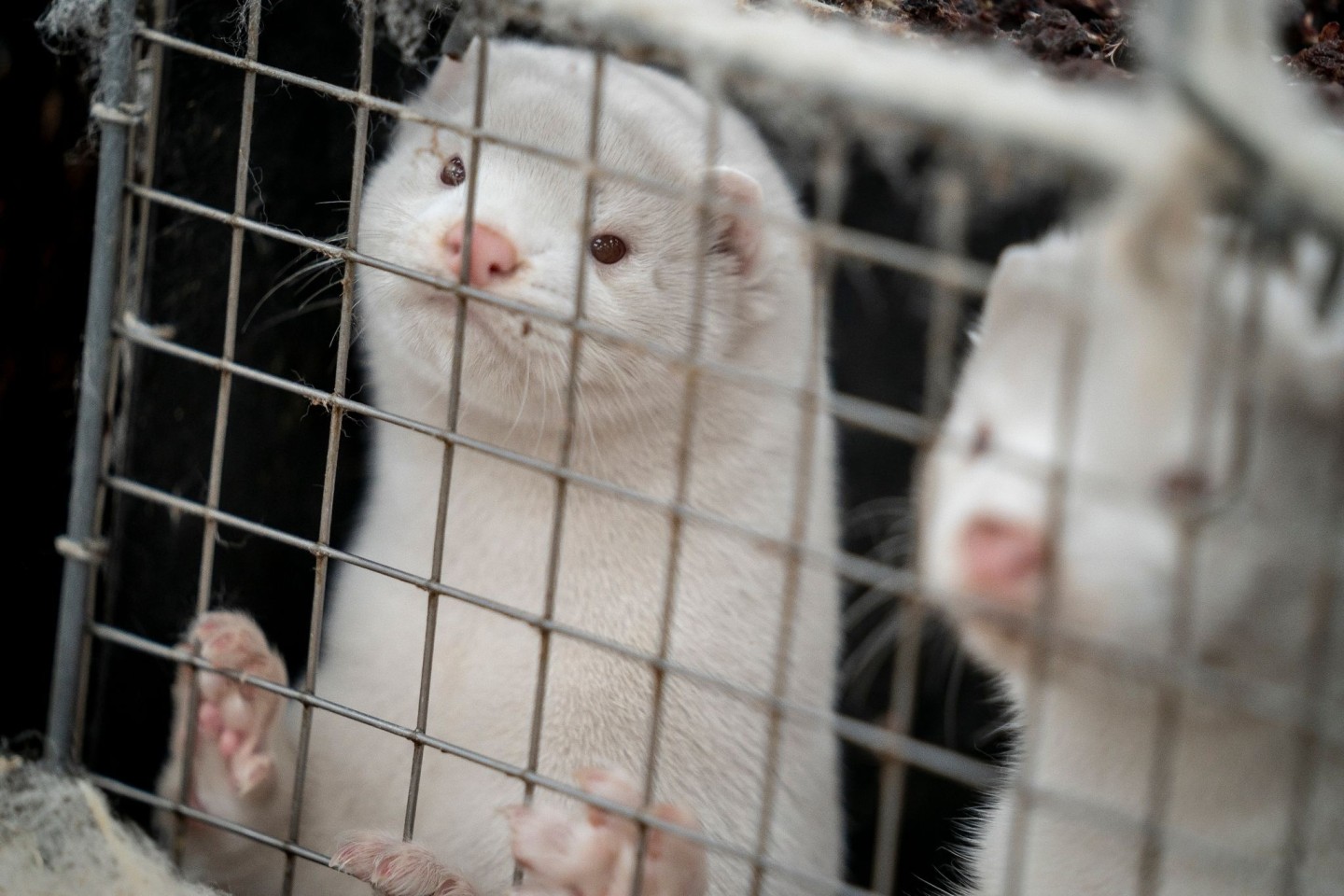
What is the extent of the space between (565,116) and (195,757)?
3.23 ft

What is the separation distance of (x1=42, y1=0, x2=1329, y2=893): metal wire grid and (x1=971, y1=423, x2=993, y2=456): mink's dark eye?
43mm

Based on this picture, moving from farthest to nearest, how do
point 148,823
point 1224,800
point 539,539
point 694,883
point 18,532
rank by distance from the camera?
point 148,823, point 18,532, point 539,539, point 694,883, point 1224,800

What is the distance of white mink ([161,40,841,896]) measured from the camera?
1.64 metres

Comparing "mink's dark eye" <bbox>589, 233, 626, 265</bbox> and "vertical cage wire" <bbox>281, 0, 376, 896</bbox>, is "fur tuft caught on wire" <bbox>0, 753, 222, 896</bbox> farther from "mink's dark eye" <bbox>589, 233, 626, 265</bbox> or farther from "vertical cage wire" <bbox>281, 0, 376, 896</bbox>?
"mink's dark eye" <bbox>589, 233, 626, 265</bbox>

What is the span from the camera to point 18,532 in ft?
6.32

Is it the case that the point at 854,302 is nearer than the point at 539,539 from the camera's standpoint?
No

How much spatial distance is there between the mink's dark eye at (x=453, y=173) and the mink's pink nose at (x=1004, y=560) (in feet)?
3.33

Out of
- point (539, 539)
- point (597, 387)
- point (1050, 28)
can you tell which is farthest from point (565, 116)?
point (1050, 28)

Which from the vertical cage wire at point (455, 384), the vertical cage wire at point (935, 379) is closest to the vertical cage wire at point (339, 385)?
the vertical cage wire at point (455, 384)

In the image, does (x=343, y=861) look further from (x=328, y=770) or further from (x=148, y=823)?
(x=148, y=823)

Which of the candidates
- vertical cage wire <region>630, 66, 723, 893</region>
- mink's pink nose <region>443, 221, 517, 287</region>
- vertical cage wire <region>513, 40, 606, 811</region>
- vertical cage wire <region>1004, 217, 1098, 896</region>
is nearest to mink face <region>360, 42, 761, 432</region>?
mink's pink nose <region>443, 221, 517, 287</region>

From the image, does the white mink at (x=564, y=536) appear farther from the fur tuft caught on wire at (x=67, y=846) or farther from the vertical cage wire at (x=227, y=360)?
the fur tuft caught on wire at (x=67, y=846)

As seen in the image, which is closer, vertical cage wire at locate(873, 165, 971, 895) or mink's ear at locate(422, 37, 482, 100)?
vertical cage wire at locate(873, 165, 971, 895)

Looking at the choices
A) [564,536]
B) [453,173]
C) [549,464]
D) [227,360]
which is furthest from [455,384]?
[453,173]
